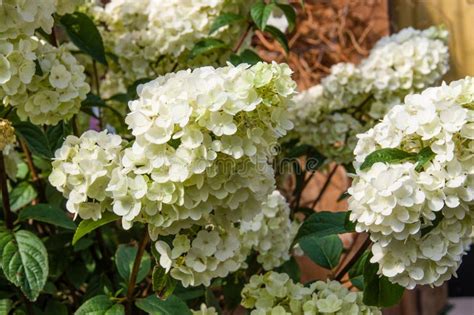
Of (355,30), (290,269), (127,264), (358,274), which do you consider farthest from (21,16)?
(355,30)

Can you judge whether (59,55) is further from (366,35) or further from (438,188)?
(366,35)

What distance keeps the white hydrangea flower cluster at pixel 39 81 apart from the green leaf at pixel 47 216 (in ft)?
0.52

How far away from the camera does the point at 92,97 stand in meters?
1.40

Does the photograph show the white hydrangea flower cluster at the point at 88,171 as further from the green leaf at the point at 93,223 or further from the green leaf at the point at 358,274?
the green leaf at the point at 358,274

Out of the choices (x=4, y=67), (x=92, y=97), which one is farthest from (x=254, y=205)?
(x=92, y=97)

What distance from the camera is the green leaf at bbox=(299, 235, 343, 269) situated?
1.31 m

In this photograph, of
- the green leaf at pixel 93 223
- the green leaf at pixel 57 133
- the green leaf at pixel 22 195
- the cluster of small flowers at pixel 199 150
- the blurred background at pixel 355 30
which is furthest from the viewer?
the blurred background at pixel 355 30

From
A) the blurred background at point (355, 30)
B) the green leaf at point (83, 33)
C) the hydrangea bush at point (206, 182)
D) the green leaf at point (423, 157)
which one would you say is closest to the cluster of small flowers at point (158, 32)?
the hydrangea bush at point (206, 182)

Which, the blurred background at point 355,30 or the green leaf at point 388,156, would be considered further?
the blurred background at point 355,30

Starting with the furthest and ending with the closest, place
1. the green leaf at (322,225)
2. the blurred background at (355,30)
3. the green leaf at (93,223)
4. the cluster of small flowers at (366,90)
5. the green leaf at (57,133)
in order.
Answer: the blurred background at (355,30)
the cluster of small flowers at (366,90)
the green leaf at (57,133)
the green leaf at (322,225)
the green leaf at (93,223)

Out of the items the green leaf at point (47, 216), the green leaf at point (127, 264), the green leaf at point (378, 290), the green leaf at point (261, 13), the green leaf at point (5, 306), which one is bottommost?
the green leaf at point (5, 306)

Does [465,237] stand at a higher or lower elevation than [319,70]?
higher

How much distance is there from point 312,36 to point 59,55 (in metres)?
1.83

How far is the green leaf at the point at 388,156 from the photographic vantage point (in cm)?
94
